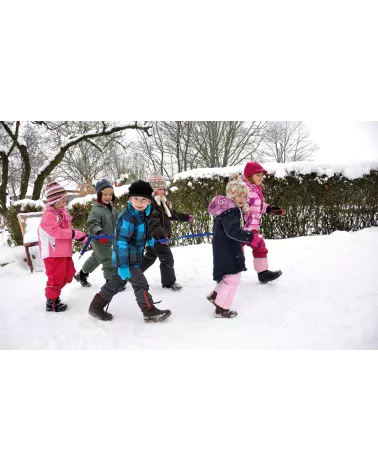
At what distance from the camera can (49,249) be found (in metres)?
1.64

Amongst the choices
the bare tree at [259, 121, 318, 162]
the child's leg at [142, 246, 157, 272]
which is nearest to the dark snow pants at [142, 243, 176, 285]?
the child's leg at [142, 246, 157, 272]

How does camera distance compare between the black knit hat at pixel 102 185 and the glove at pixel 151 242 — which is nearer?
the black knit hat at pixel 102 185

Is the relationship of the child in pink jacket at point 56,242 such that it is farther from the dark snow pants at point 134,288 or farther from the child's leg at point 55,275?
the dark snow pants at point 134,288

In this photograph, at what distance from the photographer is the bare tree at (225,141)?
150cm

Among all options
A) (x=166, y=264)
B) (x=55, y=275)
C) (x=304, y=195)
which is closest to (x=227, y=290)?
(x=166, y=264)

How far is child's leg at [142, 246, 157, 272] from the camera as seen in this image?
5.86 ft

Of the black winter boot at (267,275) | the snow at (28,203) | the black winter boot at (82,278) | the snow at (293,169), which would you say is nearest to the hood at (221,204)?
the snow at (293,169)

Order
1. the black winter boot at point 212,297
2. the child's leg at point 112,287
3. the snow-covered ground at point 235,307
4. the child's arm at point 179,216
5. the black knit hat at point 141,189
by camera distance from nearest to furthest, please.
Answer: the snow-covered ground at point 235,307 < the black knit hat at point 141,189 < the child's leg at point 112,287 < the black winter boot at point 212,297 < the child's arm at point 179,216

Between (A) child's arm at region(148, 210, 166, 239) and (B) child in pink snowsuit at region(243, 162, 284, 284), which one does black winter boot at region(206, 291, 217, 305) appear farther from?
(A) child's arm at region(148, 210, 166, 239)

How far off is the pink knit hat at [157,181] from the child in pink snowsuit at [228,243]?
0.29 meters

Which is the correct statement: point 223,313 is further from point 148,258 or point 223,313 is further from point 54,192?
point 54,192

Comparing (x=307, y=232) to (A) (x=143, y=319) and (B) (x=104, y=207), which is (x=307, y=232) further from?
(B) (x=104, y=207)

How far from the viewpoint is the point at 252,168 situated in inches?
64.4

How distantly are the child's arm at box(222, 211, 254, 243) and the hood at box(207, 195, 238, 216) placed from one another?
0.03 metres
